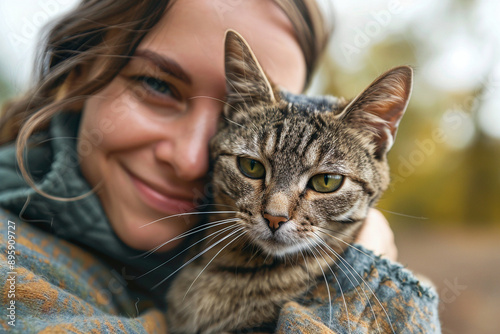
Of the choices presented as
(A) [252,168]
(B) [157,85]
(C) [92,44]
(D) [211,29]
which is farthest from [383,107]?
(C) [92,44]

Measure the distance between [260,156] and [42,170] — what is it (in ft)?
2.66

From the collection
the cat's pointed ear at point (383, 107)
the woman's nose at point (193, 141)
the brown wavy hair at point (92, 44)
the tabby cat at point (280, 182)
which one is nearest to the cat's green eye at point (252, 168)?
the tabby cat at point (280, 182)

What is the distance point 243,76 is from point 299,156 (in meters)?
0.28

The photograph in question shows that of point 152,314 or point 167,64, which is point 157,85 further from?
point 152,314

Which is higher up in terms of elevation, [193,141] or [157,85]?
[157,85]

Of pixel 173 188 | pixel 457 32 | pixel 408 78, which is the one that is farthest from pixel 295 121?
pixel 457 32

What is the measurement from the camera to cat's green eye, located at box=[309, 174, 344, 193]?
801 mm

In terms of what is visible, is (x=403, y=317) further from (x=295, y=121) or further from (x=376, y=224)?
(x=295, y=121)

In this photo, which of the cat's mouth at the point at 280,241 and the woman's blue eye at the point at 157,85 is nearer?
the cat's mouth at the point at 280,241

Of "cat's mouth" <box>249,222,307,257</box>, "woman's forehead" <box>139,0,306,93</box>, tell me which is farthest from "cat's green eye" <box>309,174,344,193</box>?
"woman's forehead" <box>139,0,306,93</box>

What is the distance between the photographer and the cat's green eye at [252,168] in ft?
2.80

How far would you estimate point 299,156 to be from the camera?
798 mm

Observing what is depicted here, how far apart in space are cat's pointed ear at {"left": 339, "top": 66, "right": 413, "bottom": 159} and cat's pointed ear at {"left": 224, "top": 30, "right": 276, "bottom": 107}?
0.77 feet

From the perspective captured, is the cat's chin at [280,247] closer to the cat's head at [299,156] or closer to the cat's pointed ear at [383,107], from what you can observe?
the cat's head at [299,156]
